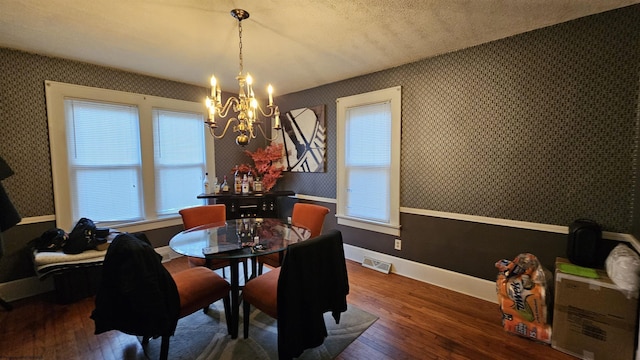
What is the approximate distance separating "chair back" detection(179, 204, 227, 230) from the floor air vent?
1840 millimetres

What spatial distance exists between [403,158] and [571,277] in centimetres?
Result: 173

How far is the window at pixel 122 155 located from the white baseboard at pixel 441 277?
2742 mm

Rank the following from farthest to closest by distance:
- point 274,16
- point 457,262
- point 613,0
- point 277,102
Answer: point 277,102 < point 457,262 < point 274,16 < point 613,0

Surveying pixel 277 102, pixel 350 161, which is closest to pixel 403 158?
pixel 350 161

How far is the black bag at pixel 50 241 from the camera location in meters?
2.59

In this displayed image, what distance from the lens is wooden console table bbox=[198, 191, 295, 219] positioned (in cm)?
359

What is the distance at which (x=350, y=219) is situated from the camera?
3.60 m

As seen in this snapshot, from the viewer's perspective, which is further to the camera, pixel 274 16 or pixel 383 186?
pixel 383 186

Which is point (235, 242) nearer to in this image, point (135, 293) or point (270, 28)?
point (135, 293)

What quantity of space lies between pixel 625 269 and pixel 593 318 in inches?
15.7

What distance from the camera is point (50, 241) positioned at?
261 cm

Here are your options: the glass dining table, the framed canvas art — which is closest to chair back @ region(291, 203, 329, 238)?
the glass dining table

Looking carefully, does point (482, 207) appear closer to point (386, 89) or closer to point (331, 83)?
point (386, 89)

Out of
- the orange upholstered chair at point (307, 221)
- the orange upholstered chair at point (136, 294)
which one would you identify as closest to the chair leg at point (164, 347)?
the orange upholstered chair at point (136, 294)
